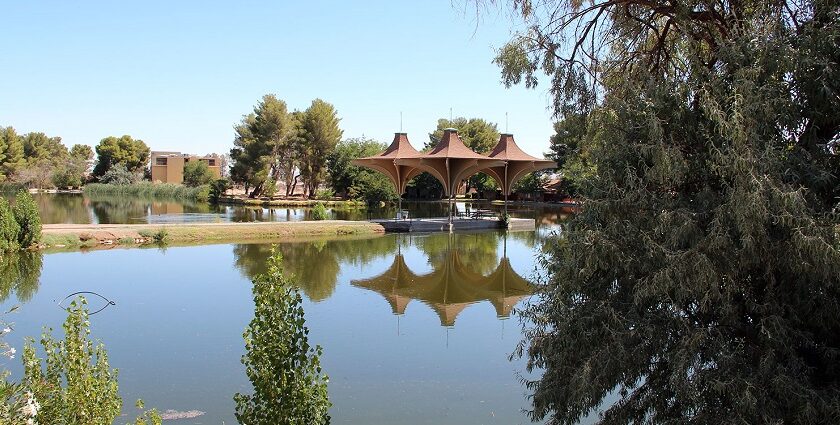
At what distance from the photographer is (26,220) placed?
17953 mm

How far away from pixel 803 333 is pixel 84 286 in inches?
498

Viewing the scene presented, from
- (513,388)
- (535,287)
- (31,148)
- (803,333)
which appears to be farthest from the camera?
(31,148)

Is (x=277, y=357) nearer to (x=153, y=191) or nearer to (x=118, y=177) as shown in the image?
(x=153, y=191)

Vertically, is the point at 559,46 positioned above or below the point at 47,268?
above

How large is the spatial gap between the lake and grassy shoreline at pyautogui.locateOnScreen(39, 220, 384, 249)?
1583mm

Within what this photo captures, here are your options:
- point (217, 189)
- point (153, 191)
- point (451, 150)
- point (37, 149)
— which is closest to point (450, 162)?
point (451, 150)

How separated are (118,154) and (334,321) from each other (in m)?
67.0

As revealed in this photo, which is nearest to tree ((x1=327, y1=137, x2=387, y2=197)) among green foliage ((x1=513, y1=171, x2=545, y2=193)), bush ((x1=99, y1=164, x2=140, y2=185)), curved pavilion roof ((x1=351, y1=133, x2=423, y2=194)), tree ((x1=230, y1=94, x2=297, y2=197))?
tree ((x1=230, y1=94, x2=297, y2=197))

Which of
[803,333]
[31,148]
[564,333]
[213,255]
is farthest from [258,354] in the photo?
[31,148]

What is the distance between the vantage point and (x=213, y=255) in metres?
18.5

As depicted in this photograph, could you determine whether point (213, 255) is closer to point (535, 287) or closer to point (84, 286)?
point (84, 286)

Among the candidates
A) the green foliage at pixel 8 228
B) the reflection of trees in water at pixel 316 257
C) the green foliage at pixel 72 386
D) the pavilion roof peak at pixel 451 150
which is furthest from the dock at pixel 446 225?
the green foliage at pixel 72 386

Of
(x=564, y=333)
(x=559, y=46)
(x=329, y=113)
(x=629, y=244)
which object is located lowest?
(x=564, y=333)

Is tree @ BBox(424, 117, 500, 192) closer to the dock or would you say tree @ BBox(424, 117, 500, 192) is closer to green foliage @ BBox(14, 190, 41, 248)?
the dock
